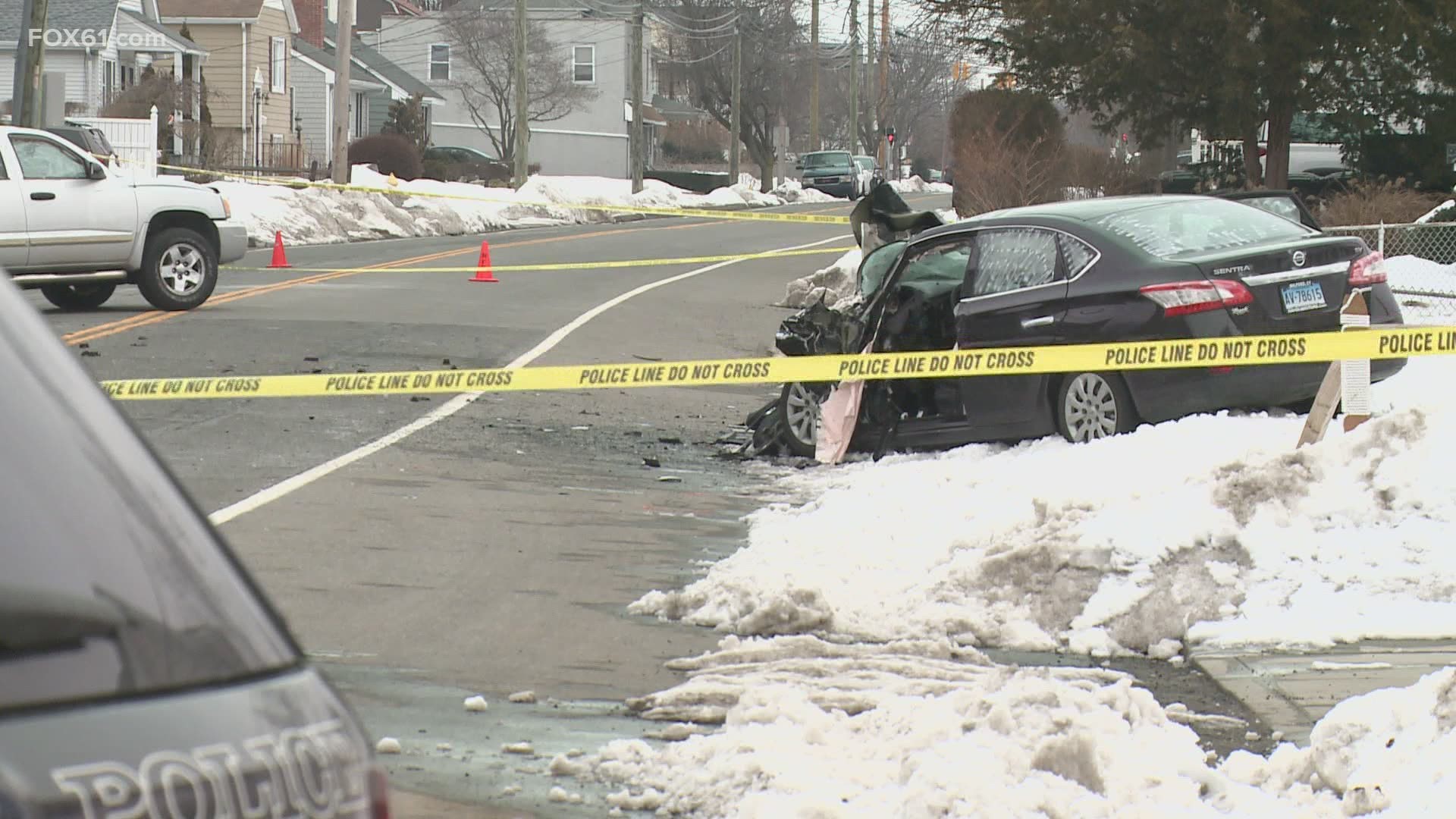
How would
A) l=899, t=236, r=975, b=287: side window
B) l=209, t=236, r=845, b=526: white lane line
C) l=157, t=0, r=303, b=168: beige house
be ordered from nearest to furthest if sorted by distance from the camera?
1. l=209, t=236, r=845, b=526: white lane line
2. l=899, t=236, r=975, b=287: side window
3. l=157, t=0, r=303, b=168: beige house

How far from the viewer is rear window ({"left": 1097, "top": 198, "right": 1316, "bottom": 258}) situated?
10.4 metres

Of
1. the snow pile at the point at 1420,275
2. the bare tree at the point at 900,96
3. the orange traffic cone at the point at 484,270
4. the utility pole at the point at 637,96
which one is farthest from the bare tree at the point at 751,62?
the snow pile at the point at 1420,275

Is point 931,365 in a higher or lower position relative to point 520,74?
lower

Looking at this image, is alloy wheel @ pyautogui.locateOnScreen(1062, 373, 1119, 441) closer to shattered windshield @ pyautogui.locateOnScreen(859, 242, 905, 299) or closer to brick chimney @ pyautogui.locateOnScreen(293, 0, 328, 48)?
shattered windshield @ pyautogui.locateOnScreen(859, 242, 905, 299)

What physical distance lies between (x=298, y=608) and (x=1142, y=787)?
140 inches

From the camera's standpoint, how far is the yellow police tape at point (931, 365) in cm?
903

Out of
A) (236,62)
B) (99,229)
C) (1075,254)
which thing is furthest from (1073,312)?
(236,62)

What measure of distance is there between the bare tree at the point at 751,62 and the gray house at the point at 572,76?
4033mm

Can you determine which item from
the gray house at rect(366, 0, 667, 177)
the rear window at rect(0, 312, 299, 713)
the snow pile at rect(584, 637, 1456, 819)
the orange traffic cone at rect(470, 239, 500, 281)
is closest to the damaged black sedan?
the snow pile at rect(584, 637, 1456, 819)

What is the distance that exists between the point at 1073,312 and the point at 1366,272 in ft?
5.17

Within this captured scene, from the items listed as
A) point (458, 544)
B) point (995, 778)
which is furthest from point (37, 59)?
point (995, 778)

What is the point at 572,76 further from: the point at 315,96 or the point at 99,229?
the point at 99,229

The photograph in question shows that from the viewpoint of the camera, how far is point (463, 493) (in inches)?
392

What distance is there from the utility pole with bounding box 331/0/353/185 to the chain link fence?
23.9 metres
